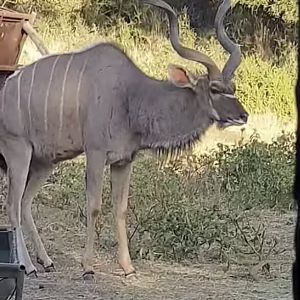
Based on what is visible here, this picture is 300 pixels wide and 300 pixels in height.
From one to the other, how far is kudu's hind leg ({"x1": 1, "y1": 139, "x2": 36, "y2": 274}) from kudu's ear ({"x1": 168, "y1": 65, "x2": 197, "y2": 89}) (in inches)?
42.3

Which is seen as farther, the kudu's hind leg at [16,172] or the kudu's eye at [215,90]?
the kudu's eye at [215,90]

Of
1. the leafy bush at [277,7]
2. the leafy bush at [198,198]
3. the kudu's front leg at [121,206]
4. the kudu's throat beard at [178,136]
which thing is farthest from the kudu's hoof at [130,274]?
the leafy bush at [277,7]

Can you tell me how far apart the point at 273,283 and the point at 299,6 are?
16.4 ft

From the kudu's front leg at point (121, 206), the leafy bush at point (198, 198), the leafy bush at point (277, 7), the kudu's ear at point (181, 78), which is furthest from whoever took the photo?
the leafy bush at point (277, 7)

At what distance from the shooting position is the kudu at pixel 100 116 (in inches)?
247

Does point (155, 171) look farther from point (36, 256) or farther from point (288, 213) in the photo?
point (36, 256)

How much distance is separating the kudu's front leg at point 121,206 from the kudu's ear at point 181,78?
0.66 metres

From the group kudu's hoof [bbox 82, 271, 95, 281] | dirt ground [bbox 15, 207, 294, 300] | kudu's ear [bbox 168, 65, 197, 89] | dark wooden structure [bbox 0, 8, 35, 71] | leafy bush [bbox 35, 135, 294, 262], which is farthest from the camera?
dark wooden structure [bbox 0, 8, 35, 71]

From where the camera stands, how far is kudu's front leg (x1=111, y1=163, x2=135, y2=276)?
6.37 metres

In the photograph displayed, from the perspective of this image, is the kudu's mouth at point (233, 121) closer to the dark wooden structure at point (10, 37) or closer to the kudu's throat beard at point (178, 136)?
the kudu's throat beard at point (178, 136)

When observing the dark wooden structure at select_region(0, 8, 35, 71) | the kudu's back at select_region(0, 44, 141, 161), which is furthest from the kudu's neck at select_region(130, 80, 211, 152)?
the dark wooden structure at select_region(0, 8, 35, 71)

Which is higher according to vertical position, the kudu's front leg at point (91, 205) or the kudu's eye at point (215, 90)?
the kudu's eye at point (215, 90)

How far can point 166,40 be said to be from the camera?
15.9m

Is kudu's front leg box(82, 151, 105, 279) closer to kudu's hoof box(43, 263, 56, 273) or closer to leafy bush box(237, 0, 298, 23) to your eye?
kudu's hoof box(43, 263, 56, 273)
